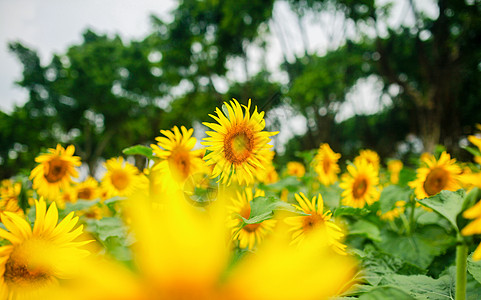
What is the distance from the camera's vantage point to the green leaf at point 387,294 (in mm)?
452

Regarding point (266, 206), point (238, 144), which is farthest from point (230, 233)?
point (238, 144)

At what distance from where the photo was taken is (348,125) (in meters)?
24.2

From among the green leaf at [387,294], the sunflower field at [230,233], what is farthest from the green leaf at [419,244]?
→ the green leaf at [387,294]

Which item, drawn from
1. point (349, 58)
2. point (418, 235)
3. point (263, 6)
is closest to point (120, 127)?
point (263, 6)

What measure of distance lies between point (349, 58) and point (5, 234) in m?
12.0

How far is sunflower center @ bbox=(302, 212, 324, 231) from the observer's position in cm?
109

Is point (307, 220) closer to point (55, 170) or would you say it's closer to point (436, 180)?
point (436, 180)

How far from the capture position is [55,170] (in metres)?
1.67

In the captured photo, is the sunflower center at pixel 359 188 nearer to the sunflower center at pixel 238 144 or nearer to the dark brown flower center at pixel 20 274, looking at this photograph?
the sunflower center at pixel 238 144

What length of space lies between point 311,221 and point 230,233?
15.6 inches

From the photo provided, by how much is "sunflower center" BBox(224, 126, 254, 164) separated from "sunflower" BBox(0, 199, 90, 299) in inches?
18.0

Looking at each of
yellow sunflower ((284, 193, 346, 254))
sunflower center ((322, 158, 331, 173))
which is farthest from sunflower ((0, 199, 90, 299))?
sunflower center ((322, 158, 331, 173))

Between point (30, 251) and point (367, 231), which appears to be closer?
point (30, 251)

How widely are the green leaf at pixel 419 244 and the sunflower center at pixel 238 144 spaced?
97 centimetres
